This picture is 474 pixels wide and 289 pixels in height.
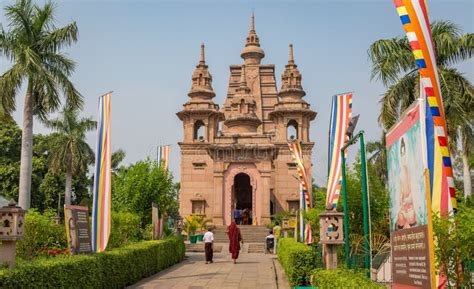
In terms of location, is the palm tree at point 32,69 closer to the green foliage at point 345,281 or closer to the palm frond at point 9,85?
the palm frond at point 9,85

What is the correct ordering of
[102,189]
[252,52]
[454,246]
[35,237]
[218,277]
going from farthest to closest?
[252,52], [218,277], [35,237], [102,189], [454,246]

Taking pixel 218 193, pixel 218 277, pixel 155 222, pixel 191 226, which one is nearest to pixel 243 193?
pixel 218 193

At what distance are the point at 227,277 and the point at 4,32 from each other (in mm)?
14114

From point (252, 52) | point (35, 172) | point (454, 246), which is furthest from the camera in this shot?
point (252, 52)

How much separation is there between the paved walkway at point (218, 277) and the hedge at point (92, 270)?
1.60 feet

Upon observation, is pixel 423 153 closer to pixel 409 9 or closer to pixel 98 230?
pixel 409 9

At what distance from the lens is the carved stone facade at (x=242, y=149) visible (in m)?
42.6

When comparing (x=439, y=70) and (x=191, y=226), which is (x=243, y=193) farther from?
(x=439, y=70)

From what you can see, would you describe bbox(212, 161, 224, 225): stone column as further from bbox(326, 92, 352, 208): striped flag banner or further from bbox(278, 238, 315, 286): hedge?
bbox(326, 92, 352, 208): striped flag banner

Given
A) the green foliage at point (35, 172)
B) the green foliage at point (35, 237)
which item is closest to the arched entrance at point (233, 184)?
the green foliage at point (35, 172)

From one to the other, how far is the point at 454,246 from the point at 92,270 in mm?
8358

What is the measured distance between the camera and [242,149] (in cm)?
4275

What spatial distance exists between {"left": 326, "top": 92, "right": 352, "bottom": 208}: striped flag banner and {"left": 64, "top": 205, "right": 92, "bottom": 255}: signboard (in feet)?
19.0

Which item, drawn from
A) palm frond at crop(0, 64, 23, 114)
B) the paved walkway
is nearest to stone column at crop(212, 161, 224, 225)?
the paved walkway
